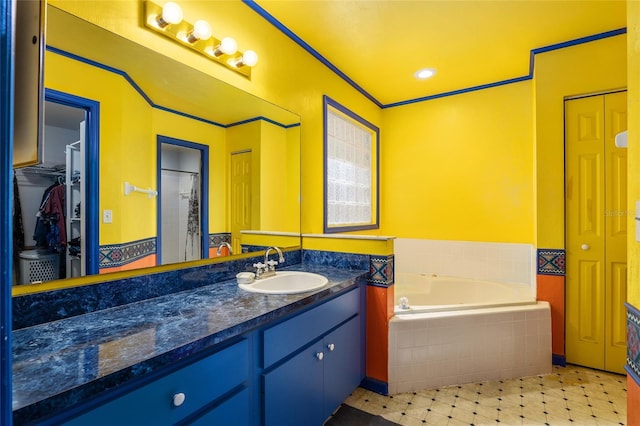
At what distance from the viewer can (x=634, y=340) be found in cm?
96

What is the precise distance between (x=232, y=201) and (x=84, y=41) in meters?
0.96

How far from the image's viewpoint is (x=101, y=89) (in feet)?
4.06

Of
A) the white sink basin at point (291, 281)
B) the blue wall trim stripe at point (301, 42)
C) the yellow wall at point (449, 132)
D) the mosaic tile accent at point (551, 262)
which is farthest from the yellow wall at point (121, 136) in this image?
the mosaic tile accent at point (551, 262)

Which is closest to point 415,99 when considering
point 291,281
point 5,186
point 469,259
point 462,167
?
point 462,167

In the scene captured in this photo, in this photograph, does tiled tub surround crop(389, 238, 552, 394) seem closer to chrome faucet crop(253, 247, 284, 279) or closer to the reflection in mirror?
chrome faucet crop(253, 247, 284, 279)

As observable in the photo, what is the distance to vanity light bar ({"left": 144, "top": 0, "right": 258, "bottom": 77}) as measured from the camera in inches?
54.7

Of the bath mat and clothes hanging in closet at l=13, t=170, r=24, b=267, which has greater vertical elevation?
clothes hanging in closet at l=13, t=170, r=24, b=267

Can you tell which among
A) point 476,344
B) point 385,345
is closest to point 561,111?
point 476,344

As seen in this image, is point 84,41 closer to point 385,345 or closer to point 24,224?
point 24,224

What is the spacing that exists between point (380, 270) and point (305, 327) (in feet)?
2.38

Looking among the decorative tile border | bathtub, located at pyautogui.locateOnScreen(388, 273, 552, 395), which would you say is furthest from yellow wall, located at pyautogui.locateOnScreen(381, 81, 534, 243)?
the decorative tile border

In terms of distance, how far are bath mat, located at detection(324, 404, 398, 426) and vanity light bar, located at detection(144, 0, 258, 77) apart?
2.08 meters

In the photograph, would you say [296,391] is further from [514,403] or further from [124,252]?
[514,403]

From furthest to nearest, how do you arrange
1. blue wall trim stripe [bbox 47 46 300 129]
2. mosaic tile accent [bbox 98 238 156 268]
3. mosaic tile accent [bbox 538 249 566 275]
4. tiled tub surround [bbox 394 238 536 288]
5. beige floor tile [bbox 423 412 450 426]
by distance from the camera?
tiled tub surround [bbox 394 238 536 288]
mosaic tile accent [bbox 538 249 566 275]
beige floor tile [bbox 423 412 450 426]
mosaic tile accent [bbox 98 238 156 268]
blue wall trim stripe [bbox 47 46 300 129]
